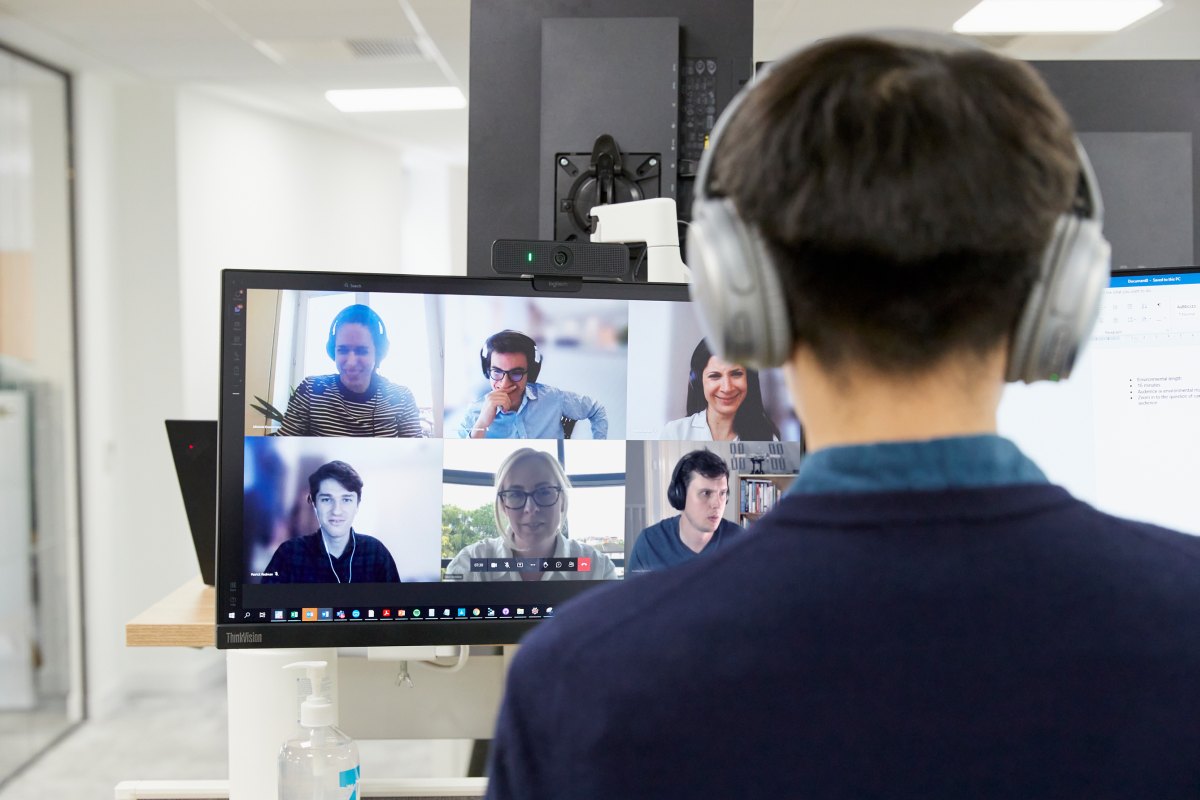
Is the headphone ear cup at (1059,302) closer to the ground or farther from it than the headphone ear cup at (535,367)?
farther from it

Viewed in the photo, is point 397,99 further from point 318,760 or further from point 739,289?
point 739,289

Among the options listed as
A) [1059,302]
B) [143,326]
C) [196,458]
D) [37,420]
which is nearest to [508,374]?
[196,458]

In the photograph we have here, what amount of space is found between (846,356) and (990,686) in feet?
0.48

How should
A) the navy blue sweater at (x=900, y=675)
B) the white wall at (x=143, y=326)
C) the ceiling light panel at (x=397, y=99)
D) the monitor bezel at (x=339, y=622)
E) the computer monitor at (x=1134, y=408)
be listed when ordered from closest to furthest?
the navy blue sweater at (x=900, y=675)
the monitor bezel at (x=339, y=622)
the computer monitor at (x=1134, y=408)
the white wall at (x=143, y=326)
the ceiling light panel at (x=397, y=99)

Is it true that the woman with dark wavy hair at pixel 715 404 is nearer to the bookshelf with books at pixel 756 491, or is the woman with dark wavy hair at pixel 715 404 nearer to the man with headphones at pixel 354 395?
the bookshelf with books at pixel 756 491

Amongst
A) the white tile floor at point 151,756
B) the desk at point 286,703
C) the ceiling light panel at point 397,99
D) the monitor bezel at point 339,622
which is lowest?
the white tile floor at point 151,756

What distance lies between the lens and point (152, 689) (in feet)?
14.8

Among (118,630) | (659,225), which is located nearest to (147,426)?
(118,630)

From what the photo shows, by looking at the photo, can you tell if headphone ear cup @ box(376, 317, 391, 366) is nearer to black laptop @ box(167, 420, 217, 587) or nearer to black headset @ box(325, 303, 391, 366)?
black headset @ box(325, 303, 391, 366)

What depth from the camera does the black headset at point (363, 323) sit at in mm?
1035

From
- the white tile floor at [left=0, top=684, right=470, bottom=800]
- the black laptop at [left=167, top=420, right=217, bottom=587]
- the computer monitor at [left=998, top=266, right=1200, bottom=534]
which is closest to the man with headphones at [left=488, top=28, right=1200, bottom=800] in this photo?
the computer monitor at [left=998, top=266, right=1200, bottom=534]

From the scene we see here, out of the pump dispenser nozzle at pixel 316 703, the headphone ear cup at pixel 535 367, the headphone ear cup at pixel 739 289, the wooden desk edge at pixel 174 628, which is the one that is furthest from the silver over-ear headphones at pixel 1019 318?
the wooden desk edge at pixel 174 628

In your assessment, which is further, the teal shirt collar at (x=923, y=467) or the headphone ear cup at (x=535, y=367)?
the headphone ear cup at (x=535, y=367)

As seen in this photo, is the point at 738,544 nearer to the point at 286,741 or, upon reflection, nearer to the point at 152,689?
the point at 286,741
